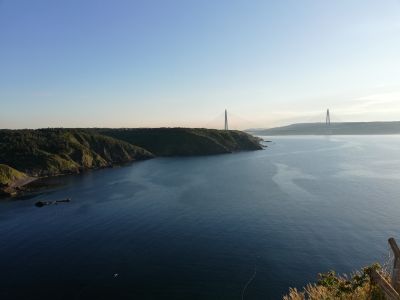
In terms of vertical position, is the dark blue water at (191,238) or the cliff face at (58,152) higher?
the cliff face at (58,152)

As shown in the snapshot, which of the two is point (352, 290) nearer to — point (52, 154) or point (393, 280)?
point (393, 280)

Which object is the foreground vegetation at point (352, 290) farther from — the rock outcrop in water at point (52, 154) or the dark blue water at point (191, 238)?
the rock outcrop in water at point (52, 154)

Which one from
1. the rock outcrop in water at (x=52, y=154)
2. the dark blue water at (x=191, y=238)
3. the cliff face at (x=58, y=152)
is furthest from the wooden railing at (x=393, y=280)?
the cliff face at (x=58, y=152)

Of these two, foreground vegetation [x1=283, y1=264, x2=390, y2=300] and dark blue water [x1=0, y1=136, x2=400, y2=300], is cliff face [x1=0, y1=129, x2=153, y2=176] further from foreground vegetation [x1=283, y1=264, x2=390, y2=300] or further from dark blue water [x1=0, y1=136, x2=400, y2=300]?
foreground vegetation [x1=283, y1=264, x2=390, y2=300]

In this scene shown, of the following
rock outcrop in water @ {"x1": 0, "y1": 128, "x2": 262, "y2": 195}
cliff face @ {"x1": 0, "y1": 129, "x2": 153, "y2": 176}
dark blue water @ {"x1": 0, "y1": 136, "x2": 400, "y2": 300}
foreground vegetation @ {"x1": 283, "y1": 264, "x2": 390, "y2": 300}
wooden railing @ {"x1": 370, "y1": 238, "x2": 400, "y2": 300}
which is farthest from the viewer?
cliff face @ {"x1": 0, "y1": 129, "x2": 153, "y2": 176}

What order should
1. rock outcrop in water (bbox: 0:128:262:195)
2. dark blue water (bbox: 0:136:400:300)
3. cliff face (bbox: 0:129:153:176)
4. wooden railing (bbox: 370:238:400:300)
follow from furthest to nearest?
1. cliff face (bbox: 0:129:153:176)
2. rock outcrop in water (bbox: 0:128:262:195)
3. dark blue water (bbox: 0:136:400:300)
4. wooden railing (bbox: 370:238:400:300)

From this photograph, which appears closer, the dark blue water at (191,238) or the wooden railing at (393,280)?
the wooden railing at (393,280)

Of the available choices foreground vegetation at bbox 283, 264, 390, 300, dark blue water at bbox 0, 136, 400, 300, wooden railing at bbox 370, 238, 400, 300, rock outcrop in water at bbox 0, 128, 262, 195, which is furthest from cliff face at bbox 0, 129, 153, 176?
wooden railing at bbox 370, 238, 400, 300

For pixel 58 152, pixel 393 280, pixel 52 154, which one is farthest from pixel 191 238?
pixel 58 152

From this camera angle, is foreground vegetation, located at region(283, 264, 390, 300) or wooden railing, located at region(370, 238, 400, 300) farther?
foreground vegetation, located at region(283, 264, 390, 300)
